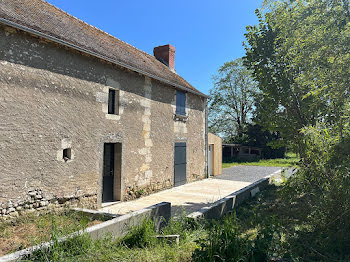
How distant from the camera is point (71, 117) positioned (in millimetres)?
5820

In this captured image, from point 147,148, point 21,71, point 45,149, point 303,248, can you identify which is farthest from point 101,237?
point 147,148

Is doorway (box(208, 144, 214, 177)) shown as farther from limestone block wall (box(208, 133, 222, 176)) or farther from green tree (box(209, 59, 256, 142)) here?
green tree (box(209, 59, 256, 142))

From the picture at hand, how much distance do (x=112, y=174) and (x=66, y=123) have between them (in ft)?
7.83

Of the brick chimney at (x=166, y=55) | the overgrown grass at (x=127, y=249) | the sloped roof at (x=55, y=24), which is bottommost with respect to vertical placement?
the overgrown grass at (x=127, y=249)

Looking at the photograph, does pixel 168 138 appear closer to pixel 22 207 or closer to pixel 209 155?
pixel 209 155

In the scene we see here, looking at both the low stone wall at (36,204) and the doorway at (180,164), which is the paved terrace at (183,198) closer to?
the doorway at (180,164)

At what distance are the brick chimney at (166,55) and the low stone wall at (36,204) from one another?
27.0 feet

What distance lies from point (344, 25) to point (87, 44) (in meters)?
6.54

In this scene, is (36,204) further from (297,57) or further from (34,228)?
(297,57)

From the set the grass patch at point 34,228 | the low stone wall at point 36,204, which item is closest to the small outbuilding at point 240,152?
the low stone wall at point 36,204

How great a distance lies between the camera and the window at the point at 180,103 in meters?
9.97

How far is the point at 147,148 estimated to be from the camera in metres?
8.23

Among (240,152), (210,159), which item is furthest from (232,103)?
(210,159)

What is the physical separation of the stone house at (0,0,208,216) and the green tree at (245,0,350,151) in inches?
143
